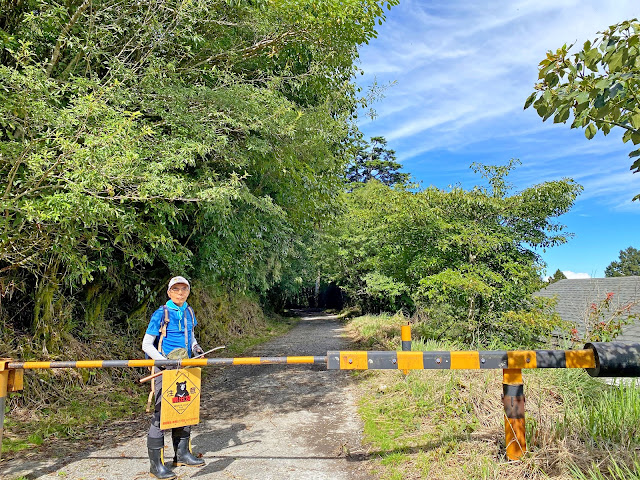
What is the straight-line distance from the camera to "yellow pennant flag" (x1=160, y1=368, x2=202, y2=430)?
12.0 feet

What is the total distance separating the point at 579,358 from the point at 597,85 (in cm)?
197

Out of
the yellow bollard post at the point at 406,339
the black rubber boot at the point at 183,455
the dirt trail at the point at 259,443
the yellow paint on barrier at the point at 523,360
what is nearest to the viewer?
the yellow paint on barrier at the point at 523,360

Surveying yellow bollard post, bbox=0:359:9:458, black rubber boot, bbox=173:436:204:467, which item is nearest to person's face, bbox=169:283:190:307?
black rubber boot, bbox=173:436:204:467

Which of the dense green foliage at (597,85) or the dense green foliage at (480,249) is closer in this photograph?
the dense green foliage at (597,85)

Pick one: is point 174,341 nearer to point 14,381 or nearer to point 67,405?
point 14,381

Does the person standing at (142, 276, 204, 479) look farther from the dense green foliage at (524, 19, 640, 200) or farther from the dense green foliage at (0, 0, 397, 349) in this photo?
the dense green foliage at (524, 19, 640, 200)

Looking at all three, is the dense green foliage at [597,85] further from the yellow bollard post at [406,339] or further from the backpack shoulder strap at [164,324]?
the yellow bollard post at [406,339]

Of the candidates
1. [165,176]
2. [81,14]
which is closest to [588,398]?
[165,176]

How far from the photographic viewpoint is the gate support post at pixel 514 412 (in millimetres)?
3076

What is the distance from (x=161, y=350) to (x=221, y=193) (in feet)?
6.03

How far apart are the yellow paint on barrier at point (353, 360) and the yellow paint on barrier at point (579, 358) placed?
4.69 feet

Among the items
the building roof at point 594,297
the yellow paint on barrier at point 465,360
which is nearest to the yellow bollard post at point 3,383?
the yellow paint on barrier at point 465,360

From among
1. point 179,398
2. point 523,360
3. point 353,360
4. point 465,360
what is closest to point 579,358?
point 523,360

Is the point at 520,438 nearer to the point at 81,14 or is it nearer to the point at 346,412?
the point at 346,412
